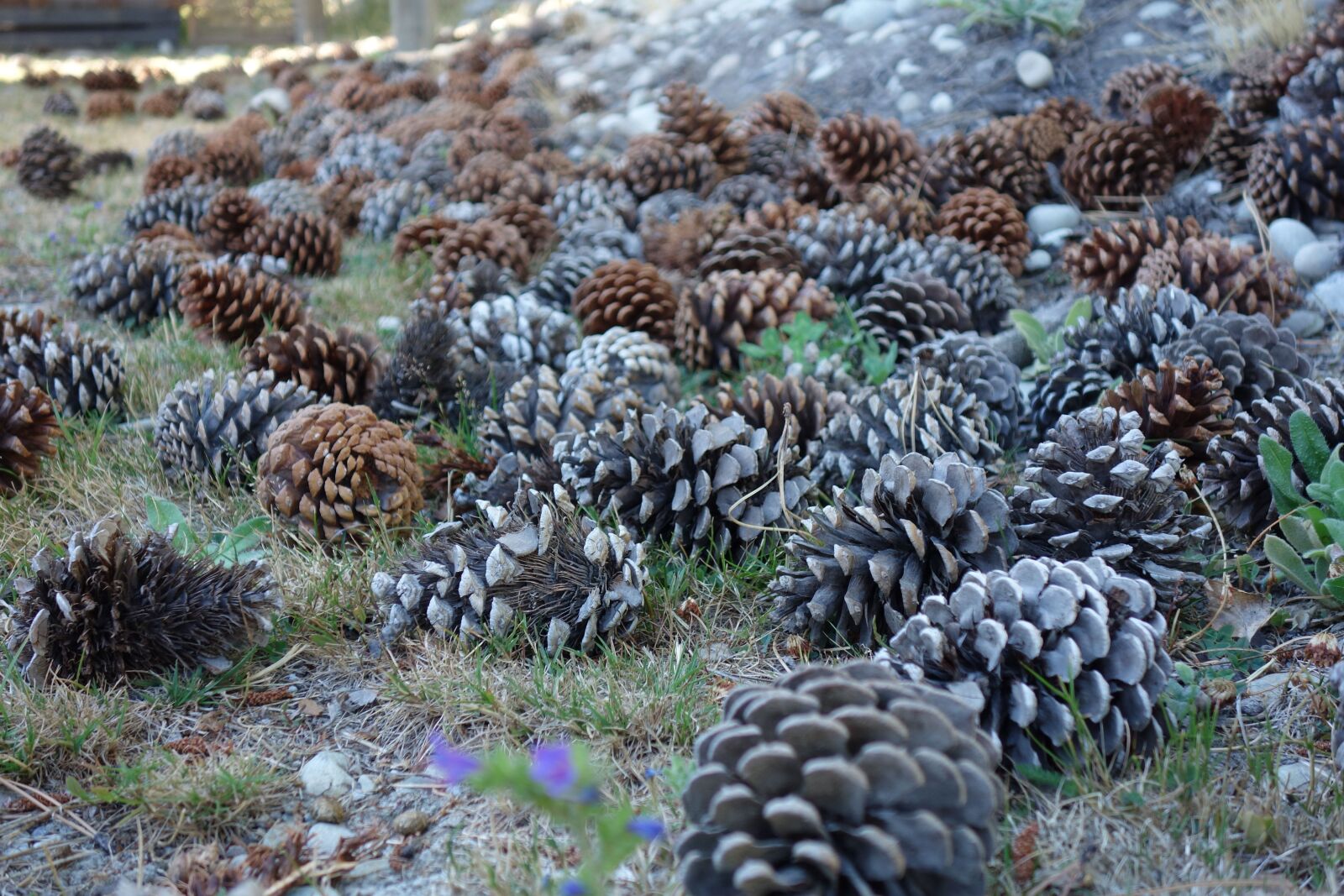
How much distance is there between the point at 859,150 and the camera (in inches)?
139

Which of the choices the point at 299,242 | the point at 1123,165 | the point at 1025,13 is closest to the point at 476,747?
the point at 299,242


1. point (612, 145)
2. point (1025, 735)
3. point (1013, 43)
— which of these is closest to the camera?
point (1025, 735)

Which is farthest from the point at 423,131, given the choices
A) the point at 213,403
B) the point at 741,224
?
the point at 213,403

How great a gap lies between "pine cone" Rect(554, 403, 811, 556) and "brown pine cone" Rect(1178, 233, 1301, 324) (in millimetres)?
1160

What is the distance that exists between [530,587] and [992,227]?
205 cm

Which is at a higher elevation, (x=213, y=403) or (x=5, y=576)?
(x=213, y=403)

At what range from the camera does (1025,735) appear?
1.30 meters

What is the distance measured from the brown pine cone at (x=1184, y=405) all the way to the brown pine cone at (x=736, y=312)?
0.92 m

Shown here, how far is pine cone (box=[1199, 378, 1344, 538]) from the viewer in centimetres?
175

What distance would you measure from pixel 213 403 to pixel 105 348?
1.64 feet

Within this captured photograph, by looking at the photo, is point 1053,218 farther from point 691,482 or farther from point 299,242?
point 299,242

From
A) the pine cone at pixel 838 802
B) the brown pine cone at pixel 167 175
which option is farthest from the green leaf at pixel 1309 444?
the brown pine cone at pixel 167 175

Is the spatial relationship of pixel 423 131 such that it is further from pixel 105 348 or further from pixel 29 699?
pixel 29 699

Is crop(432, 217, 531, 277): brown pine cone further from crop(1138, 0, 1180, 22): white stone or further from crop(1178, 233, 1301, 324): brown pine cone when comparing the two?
crop(1138, 0, 1180, 22): white stone
